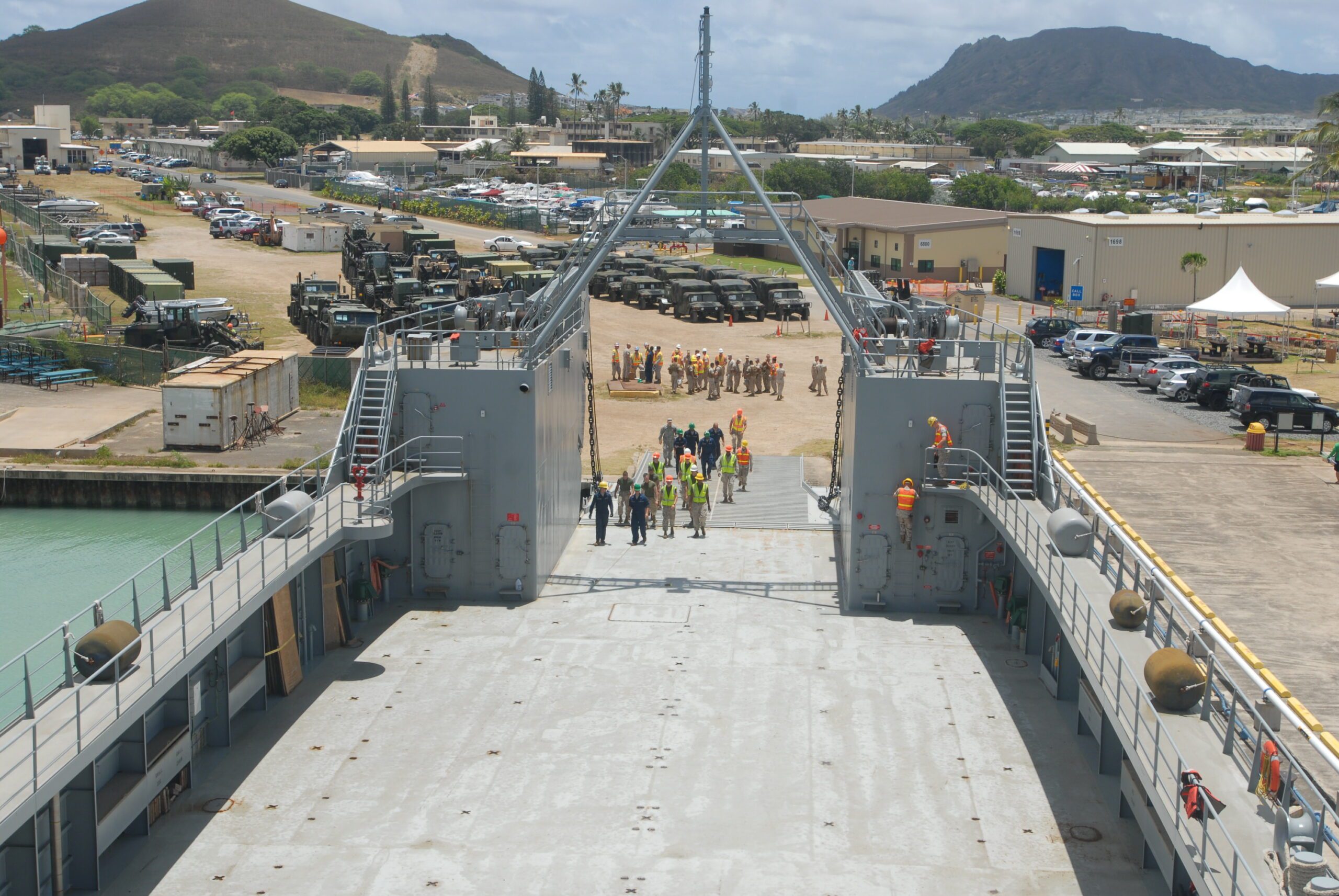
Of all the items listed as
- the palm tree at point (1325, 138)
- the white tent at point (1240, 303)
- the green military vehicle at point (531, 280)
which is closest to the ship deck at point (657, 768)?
the green military vehicle at point (531, 280)

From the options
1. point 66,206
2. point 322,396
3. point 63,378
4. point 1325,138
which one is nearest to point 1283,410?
point 322,396

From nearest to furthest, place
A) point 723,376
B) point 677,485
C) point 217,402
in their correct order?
point 677,485 < point 217,402 < point 723,376

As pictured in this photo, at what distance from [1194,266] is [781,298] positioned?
16627 mm

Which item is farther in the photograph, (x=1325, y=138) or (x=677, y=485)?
(x=1325, y=138)

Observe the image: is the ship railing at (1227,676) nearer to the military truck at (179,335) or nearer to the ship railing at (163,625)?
the ship railing at (163,625)

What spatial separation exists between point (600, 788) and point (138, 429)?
23317 mm

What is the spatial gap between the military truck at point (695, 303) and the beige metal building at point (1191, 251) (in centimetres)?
1420

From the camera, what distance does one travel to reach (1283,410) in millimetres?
34656

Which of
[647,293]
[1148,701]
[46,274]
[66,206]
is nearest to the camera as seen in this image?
[1148,701]

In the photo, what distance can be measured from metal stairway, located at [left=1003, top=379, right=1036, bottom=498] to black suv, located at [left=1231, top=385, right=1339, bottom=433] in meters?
17.3

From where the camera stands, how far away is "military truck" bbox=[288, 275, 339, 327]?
46312 mm

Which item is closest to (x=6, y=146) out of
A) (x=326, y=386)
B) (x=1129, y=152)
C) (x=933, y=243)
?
(x=933, y=243)

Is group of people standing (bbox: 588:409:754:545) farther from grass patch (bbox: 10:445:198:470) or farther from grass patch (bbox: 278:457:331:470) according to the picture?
grass patch (bbox: 10:445:198:470)

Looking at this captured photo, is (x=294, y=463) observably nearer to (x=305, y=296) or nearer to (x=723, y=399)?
(x=723, y=399)
